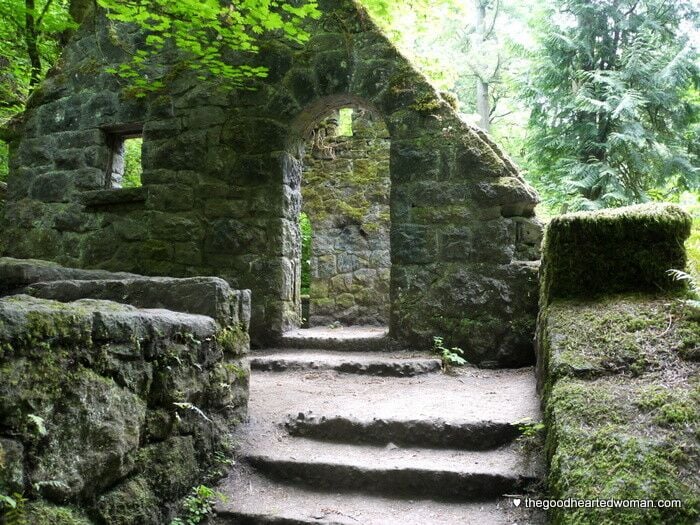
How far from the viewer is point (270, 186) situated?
17.9 feet

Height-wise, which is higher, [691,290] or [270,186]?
[270,186]

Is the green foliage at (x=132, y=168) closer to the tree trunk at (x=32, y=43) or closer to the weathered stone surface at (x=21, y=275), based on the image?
the tree trunk at (x=32, y=43)

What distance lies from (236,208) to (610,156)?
515 centimetres

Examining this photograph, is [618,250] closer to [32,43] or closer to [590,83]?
[590,83]

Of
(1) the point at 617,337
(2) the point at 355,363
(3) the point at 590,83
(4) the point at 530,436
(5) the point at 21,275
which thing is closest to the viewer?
(1) the point at 617,337

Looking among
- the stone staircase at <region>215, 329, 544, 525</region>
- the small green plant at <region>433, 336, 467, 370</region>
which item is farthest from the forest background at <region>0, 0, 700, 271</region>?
the stone staircase at <region>215, 329, 544, 525</region>

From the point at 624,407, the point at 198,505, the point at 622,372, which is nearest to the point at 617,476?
the point at 624,407

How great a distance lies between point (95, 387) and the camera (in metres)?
1.90

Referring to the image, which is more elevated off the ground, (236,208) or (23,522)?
(236,208)

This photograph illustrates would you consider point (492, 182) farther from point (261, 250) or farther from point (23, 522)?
point (23, 522)

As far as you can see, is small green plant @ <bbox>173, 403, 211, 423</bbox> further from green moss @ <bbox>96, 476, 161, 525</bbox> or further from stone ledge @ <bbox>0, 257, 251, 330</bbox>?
stone ledge @ <bbox>0, 257, 251, 330</bbox>

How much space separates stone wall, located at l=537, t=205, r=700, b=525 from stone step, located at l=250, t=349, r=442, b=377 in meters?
1.28

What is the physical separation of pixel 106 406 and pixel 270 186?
3.73 metres

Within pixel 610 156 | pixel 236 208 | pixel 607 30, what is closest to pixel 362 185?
pixel 236 208
